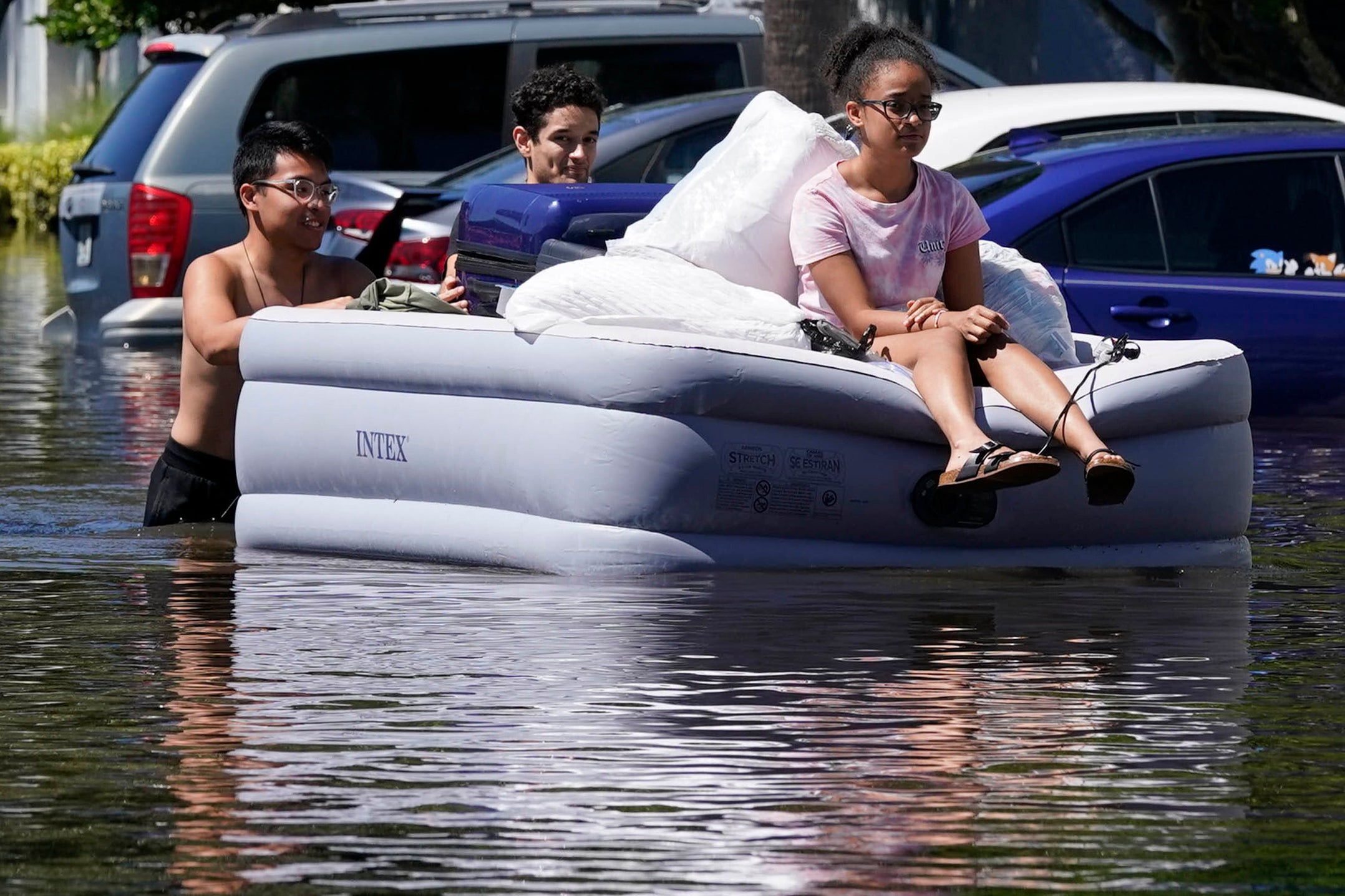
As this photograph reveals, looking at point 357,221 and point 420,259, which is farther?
point 357,221

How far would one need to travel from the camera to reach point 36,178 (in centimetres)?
3353

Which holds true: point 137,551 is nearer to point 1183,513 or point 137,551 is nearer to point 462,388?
point 462,388

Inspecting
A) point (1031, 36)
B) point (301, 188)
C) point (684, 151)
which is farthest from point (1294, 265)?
point (1031, 36)

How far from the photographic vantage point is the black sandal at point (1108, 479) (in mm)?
6254

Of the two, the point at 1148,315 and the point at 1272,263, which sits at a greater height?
the point at 1272,263

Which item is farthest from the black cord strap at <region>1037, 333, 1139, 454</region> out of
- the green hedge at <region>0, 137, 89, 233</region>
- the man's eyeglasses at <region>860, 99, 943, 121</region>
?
the green hedge at <region>0, 137, 89, 233</region>

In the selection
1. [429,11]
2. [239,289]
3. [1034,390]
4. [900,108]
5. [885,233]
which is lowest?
[1034,390]

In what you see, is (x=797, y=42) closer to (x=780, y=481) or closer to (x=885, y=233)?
(x=885, y=233)

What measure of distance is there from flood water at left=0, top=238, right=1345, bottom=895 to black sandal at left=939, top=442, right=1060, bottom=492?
0.88 feet

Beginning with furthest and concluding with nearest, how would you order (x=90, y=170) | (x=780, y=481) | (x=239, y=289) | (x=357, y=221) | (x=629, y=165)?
1. (x=90, y=170)
2. (x=357, y=221)
3. (x=629, y=165)
4. (x=239, y=289)
5. (x=780, y=481)

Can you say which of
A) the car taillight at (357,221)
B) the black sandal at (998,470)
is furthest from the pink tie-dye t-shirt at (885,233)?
the car taillight at (357,221)

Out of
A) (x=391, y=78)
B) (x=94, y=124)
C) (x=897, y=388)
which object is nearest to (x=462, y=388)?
(x=897, y=388)

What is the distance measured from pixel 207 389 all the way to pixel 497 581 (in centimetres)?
134

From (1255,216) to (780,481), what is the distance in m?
3.56
